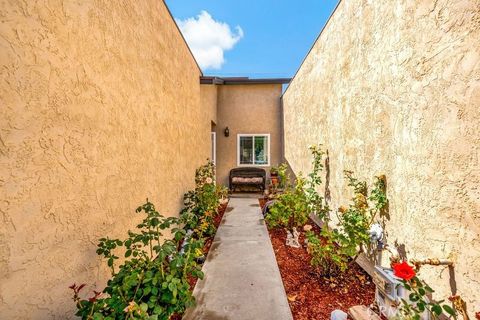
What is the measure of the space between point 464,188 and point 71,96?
10.3 ft

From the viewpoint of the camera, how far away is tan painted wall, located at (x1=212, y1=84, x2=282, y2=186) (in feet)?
34.4

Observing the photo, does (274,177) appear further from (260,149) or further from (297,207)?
(297,207)

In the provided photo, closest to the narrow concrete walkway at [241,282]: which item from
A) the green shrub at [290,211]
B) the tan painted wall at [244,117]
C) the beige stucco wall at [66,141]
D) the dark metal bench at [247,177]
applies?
the green shrub at [290,211]

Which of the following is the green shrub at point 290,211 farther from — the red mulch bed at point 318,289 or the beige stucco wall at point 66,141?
the beige stucco wall at point 66,141

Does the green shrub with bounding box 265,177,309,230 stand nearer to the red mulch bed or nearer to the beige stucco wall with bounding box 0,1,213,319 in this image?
the red mulch bed

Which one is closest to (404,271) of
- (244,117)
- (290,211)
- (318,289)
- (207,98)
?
(318,289)

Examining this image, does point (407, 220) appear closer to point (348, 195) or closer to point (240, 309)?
point (348, 195)

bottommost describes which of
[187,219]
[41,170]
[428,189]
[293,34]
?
[187,219]

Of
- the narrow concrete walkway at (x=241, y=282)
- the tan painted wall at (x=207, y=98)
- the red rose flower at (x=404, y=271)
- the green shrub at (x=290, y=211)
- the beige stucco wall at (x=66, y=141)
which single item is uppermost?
the tan painted wall at (x=207, y=98)

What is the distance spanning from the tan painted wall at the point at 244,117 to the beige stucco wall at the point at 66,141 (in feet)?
23.6

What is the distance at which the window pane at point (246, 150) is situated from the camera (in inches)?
416

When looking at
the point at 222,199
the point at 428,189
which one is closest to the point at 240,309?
the point at 428,189

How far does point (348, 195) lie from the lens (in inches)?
148

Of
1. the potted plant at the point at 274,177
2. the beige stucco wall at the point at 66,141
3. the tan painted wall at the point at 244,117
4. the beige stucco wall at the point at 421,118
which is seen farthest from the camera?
the tan painted wall at the point at 244,117
